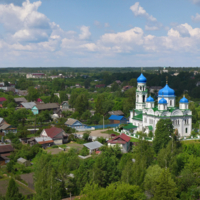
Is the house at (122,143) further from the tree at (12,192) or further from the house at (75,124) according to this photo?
the tree at (12,192)

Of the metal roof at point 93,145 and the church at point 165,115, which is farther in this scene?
the church at point 165,115

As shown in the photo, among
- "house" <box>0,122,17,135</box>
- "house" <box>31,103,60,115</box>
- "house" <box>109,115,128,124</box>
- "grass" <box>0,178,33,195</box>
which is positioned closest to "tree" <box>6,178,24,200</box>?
"grass" <box>0,178,33,195</box>

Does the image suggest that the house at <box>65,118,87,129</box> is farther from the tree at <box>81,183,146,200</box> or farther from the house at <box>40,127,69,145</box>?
the tree at <box>81,183,146,200</box>

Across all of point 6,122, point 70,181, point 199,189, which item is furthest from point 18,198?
point 6,122

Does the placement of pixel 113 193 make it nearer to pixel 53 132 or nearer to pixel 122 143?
pixel 122 143

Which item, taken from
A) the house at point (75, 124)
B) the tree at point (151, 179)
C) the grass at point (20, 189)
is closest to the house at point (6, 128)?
the house at point (75, 124)

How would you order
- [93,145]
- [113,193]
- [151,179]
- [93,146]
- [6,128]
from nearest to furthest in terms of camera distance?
1. [113,193]
2. [151,179]
3. [93,146]
4. [93,145]
5. [6,128]

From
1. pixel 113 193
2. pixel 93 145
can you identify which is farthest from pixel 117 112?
pixel 113 193
